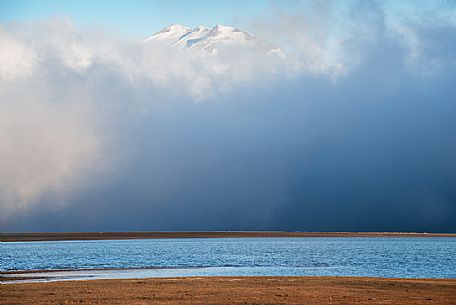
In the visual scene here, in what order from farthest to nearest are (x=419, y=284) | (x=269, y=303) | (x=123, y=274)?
(x=123, y=274)
(x=419, y=284)
(x=269, y=303)

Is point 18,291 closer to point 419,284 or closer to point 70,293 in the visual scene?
point 70,293

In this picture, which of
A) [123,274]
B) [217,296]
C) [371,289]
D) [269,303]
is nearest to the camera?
[269,303]

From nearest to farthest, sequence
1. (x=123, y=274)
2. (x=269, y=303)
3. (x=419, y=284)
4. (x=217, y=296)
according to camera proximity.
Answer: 1. (x=269, y=303)
2. (x=217, y=296)
3. (x=419, y=284)
4. (x=123, y=274)

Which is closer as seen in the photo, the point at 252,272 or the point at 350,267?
the point at 252,272

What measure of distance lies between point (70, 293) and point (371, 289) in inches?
800

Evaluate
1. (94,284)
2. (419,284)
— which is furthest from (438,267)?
(94,284)

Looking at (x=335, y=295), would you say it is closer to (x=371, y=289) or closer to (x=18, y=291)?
A: (x=371, y=289)

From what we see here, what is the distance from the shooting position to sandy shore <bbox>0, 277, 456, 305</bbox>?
40344mm

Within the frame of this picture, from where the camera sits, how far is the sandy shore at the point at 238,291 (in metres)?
40.3

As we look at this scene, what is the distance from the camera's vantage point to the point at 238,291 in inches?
1767

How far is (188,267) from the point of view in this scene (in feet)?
250

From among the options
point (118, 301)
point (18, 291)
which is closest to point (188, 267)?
point (18, 291)

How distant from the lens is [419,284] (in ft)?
164

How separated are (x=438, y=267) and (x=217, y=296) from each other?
137ft
